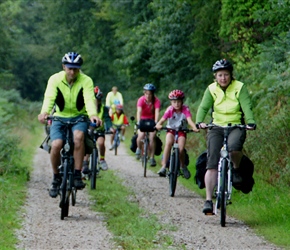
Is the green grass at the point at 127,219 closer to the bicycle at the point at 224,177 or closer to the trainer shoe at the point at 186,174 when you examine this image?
the bicycle at the point at 224,177

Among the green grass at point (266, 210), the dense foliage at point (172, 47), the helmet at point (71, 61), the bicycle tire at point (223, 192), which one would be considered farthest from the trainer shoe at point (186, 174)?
the helmet at point (71, 61)

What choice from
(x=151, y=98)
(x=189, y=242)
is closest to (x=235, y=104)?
(x=189, y=242)

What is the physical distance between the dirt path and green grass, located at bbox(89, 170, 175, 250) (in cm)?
13

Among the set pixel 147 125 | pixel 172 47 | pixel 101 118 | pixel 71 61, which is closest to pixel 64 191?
pixel 71 61

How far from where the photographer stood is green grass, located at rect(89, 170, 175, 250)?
31.4 ft

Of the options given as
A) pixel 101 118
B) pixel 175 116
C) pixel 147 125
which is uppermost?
pixel 175 116

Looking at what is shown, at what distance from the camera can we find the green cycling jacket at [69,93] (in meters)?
11.6

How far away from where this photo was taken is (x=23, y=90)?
69250mm

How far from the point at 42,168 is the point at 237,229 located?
34.3ft

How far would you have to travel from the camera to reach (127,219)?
11.3 meters

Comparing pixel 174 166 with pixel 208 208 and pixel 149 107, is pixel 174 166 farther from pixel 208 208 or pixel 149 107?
pixel 149 107

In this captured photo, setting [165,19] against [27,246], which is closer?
[27,246]

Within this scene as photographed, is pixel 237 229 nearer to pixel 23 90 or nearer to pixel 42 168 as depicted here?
pixel 42 168

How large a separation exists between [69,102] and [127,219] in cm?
181
